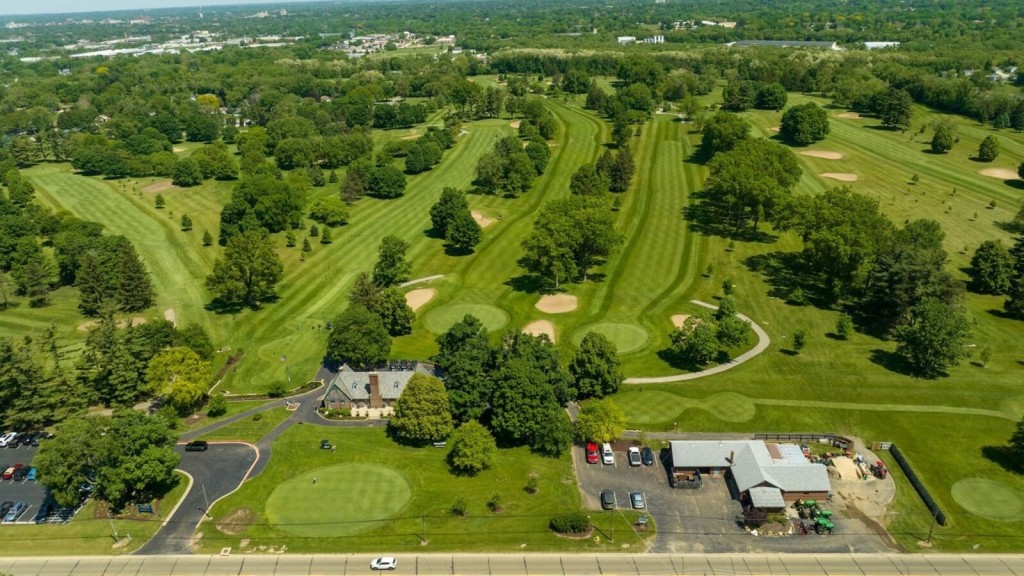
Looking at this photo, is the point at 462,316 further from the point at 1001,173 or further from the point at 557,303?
the point at 1001,173

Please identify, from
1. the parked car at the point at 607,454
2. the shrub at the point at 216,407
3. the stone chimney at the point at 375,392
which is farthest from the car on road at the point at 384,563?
the shrub at the point at 216,407

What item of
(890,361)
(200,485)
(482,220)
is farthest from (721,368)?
(482,220)

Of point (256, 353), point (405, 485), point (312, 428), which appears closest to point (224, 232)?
point (256, 353)

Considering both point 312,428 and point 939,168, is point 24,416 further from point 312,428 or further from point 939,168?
point 939,168

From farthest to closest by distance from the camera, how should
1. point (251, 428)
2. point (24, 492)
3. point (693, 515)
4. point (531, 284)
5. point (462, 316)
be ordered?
point (531, 284)
point (462, 316)
point (251, 428)
point (24, 492)
point (693, 515)

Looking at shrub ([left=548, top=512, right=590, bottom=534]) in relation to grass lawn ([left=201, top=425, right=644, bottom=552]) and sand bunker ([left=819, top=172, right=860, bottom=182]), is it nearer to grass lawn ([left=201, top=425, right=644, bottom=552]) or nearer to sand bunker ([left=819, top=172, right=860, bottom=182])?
grass lawn ([left=201, top=425, right=644, bottom=552])

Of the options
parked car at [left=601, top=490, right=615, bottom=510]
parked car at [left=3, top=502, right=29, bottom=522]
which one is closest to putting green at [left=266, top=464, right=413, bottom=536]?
parked car at [left=601, top=490, right=615, bottom=510]

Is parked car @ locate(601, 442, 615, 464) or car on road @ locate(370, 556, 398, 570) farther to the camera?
parked car @ locate(601, 442, 615, 464)
